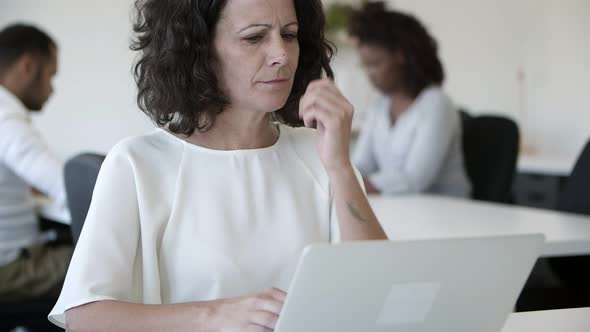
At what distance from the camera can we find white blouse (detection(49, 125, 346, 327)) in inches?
43.7

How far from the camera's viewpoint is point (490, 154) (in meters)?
2.80

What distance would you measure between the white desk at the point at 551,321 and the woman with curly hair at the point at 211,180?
0.25 m

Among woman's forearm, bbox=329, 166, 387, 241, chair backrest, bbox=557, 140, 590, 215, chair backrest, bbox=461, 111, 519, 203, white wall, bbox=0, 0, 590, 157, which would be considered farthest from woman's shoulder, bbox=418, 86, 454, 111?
white wall, bbox=0, 0, 590, 157

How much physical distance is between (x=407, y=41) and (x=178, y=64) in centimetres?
180

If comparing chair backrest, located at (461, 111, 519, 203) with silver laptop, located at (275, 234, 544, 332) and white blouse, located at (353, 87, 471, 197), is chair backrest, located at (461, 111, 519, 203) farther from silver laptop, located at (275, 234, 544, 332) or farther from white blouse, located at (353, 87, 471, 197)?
silver laptop, located at (275, 234, 544, 332)

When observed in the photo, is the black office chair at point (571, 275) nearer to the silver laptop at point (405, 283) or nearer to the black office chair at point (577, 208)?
the black office chair at point (577, 208)

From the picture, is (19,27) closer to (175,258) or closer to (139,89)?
(139,89)

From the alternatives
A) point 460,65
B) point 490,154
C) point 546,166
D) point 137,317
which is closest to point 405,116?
point 490,154

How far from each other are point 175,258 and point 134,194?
12 centimetres

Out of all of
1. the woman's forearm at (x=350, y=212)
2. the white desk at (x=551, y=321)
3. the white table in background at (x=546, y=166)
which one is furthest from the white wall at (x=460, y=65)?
the white desk at (x=551, y=321)

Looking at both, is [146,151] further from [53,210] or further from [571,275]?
[53,210]

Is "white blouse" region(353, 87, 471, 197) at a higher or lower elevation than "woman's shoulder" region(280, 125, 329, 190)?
lower

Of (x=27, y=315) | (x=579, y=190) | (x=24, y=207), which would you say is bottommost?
(x=27, y=315)

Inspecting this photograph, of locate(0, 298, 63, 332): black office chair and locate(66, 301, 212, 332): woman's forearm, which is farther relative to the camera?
locate(0, 298, 63, 332): black office chair
